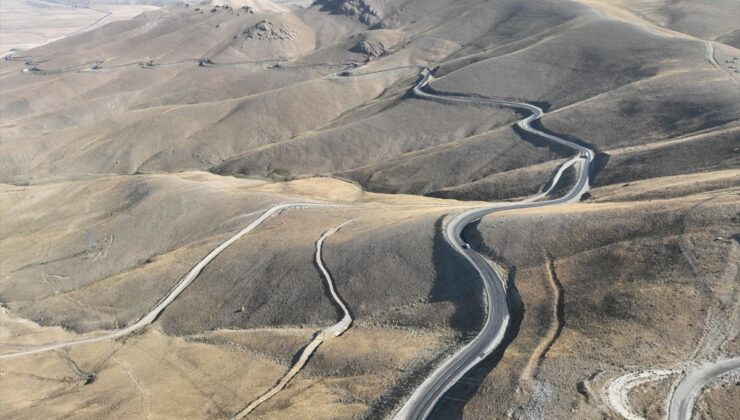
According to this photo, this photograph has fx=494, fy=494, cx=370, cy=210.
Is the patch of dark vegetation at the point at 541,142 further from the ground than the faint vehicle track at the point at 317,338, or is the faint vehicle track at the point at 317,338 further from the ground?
the patch of dark vegetation at the point at 541,142

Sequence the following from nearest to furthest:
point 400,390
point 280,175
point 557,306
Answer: point 400,390 → point 557,306 → point 280,175

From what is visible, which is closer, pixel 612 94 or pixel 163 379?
pixel 163 379

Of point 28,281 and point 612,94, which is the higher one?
point 612,94

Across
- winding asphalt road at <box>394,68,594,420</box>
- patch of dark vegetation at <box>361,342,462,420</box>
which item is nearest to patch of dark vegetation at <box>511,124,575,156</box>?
winding asphalt road at <box>394,68,594,420</box>

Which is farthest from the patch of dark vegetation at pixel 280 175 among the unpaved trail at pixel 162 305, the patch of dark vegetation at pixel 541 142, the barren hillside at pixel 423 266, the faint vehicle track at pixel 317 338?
the faint vehicle track at pixel 317 338

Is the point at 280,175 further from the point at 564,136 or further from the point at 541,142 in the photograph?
the point at 564,136

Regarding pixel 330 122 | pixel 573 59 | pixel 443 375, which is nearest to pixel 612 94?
pixel 573 59

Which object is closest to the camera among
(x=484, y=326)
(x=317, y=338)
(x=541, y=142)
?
(x=484, y=326)

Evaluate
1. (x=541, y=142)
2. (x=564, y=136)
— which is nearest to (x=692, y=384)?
(x=541, y=142)

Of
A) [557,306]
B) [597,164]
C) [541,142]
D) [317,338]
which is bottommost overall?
[317,338]

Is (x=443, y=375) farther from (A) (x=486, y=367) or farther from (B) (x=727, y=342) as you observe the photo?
(B) (x=727, y=342)

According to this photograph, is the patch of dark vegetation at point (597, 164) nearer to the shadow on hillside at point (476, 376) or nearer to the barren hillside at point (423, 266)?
the barren hillside at point (423, 266)
